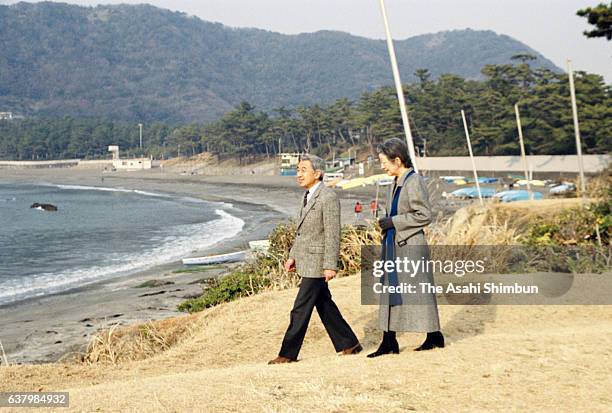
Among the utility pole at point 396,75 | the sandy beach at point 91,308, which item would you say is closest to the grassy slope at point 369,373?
the sandy beach at point 91,308

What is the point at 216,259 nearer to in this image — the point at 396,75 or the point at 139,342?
the point at 396,75

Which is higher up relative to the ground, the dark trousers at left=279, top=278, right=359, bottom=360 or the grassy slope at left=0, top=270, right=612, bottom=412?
the dark trousers at left=279, top=278, right=359, bottom=360

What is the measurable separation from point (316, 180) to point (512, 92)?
6563cm

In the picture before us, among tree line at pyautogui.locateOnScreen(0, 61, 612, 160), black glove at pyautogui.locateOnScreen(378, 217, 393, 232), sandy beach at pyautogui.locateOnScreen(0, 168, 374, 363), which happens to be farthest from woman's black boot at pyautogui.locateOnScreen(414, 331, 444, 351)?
tree line at pyautogui.locateOnScreen(0, 61, 612, 160)

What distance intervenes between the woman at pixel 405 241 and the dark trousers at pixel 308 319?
21.3 inches

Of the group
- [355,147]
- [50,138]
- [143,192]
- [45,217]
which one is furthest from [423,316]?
[50,138]

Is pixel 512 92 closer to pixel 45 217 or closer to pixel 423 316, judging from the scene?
pixel 45 217

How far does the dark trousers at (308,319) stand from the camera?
663 cm

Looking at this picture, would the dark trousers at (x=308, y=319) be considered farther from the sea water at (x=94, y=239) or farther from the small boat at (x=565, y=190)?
the small boat at (x=565, y=190)

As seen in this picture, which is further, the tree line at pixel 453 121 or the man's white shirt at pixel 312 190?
the tree line at pixel 453 121

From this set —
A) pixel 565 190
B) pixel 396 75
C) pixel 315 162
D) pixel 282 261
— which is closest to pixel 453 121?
pixel 565 190

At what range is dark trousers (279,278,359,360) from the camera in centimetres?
663

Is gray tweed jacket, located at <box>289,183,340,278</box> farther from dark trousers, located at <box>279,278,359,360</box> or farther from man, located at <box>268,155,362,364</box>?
Answer: dark trousers, located at <box>279,278,359,360</box>

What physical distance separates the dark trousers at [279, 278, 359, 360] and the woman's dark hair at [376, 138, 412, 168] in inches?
48.0
